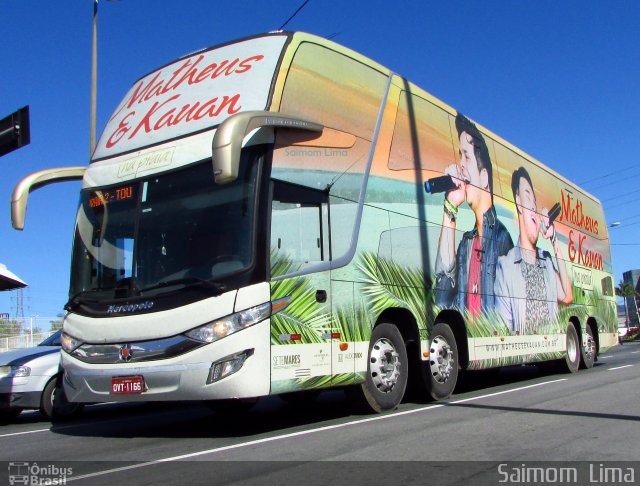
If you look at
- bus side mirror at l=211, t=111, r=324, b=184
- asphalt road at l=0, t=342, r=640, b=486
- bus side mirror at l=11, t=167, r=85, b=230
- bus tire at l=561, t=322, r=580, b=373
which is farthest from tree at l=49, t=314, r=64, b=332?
bus side mirror at l=211, t=111, r=324, b=184

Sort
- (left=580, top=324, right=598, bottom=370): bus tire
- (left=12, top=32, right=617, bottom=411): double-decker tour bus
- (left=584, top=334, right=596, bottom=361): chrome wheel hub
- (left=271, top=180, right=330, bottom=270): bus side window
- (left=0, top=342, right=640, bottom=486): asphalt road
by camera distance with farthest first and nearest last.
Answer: (left=584, top=334, right=596, bottom=361): chrome wheel hub
(left=580, top=324, right=598, bottom=370): bus tire
(left=271, top=180, right=330, bottom=270): bus side window
(left=12, top=32, right=617, bottom=411): double-decker tour bus
(left=0, top=342, right=640, bottom=486): asphalt road

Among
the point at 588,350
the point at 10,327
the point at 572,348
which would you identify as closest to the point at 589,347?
the point at 588,350

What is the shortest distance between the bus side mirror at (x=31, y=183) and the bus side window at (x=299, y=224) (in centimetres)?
290

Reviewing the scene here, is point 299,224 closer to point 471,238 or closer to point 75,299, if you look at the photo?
point 75,299

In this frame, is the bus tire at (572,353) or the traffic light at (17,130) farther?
the bus tire at (572,353)

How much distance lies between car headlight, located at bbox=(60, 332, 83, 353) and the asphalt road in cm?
103

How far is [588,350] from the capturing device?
51.7 ft

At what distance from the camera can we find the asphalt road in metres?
5.25

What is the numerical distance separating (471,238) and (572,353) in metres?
5.66

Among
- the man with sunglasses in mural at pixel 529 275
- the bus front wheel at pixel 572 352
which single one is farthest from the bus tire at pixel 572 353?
the man with sunglasses in mural at pixel 529 275

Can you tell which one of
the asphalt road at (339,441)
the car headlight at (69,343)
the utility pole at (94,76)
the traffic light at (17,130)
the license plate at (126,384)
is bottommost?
the asphalt road at (339,441)

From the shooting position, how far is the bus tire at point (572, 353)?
48.5 feet

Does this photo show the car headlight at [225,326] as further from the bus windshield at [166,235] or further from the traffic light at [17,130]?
the traffic light at [17,130]

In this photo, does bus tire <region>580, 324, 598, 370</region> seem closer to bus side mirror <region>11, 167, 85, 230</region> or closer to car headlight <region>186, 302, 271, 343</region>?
car headlight <region>186, 302, 271, 343</region>
